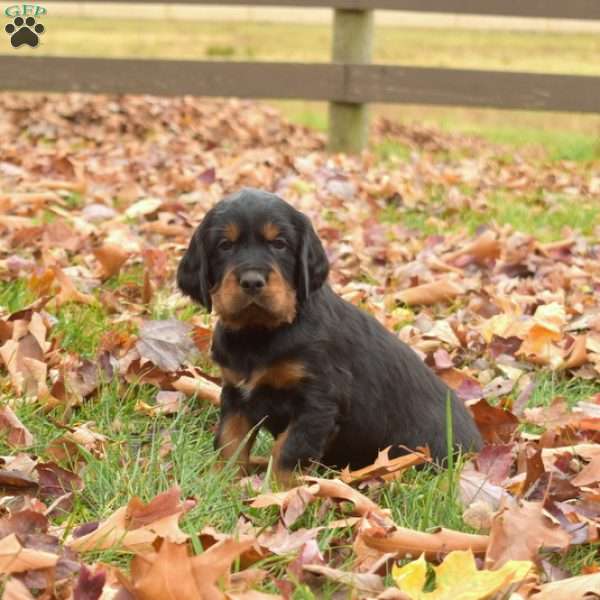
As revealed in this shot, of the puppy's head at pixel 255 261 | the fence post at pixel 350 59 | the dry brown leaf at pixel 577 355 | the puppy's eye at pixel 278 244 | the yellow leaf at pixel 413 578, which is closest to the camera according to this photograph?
the yellow leaf at pixel 413 578

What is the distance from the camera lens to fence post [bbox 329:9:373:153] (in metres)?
9.41

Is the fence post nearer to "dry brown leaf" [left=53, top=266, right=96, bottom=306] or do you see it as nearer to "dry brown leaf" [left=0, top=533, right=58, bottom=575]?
"dry brown leaf" [left=53, top=266, right=96, bottom=306]

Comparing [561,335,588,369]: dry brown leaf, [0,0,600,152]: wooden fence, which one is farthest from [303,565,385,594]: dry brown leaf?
[0,0,600,152]: wooden fence

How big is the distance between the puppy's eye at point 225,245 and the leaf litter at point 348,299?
60 centimetres

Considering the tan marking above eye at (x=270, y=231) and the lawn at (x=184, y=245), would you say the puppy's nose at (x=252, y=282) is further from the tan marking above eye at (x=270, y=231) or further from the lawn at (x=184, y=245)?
the lawn at (x=184, y=245)

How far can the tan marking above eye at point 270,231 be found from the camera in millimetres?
3158

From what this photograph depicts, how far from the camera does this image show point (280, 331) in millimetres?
3189

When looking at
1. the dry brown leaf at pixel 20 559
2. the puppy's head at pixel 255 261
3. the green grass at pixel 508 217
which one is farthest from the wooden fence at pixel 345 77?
the dry brown leaf at pixel 20 559

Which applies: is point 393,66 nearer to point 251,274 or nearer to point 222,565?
point 251,274

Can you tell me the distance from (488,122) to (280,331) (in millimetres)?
11538

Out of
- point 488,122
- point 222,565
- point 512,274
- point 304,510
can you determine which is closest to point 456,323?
point 512,274

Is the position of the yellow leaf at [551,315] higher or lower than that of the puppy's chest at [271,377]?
lower

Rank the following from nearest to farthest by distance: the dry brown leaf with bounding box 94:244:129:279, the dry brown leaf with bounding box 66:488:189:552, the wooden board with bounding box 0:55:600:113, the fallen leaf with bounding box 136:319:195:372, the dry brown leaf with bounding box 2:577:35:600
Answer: the dry brown leaf with bounding box 2:577:35:600 < the dry brown leaf with bounding box 66:488:189:552 < the fallen leaf with bounding box 136:319:195:372 < the dry brown leaf with bounding box 94:244:129:279 < the wooden board with bounding box 0:55:600:113

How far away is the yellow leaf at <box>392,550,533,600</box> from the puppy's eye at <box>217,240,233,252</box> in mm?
1203
